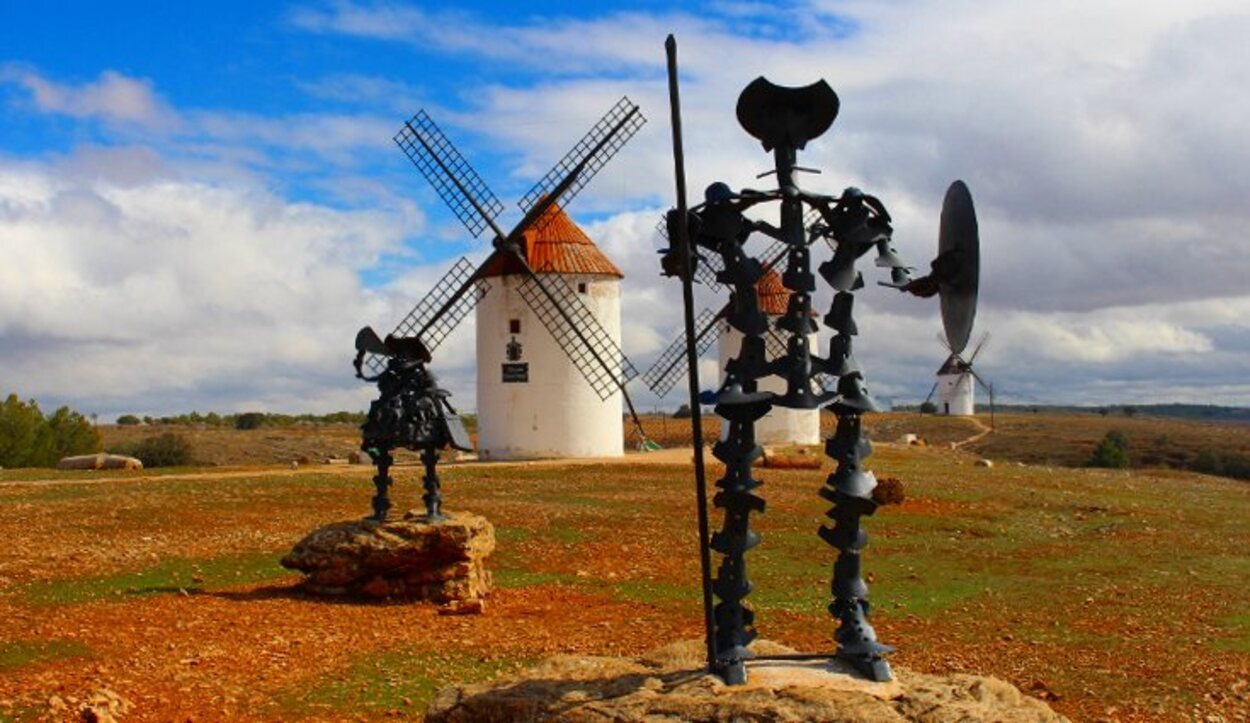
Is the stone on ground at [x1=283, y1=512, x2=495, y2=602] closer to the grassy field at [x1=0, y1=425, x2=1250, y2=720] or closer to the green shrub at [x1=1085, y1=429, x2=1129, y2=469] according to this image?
the grassy field at [x1=0, y1=425, x2=1250, y2=720]

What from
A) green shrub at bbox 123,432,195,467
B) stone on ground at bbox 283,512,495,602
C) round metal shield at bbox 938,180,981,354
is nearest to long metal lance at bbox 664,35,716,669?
round metal shield at bbox 938,180,981,354

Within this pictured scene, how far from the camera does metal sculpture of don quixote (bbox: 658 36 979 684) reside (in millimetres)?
8719

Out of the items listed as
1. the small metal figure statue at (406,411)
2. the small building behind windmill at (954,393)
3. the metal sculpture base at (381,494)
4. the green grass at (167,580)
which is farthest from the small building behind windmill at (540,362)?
the small building behind windmill at (954,393)

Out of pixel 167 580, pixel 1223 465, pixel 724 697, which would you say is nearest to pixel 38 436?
pixel 167 580

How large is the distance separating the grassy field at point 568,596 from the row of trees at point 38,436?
2666 cm

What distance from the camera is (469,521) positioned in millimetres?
18406

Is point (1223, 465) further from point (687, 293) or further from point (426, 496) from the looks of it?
point (687, 293)

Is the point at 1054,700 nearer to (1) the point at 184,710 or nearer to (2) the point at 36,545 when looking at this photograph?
(1) the point at 184,710

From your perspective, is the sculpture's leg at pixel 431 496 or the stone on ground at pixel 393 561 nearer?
the stone on ground at pixel 393 561

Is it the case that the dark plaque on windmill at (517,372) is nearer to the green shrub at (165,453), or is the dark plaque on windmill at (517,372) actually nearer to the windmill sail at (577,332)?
the windmill sail at (577,332)

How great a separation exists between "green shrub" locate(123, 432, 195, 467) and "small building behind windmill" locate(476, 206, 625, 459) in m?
17.8

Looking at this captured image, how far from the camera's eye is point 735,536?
8.77m

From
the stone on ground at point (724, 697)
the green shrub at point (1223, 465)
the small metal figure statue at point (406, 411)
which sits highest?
the small metal figure statue at point (406, 411)

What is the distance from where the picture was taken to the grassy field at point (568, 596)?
508 inches
